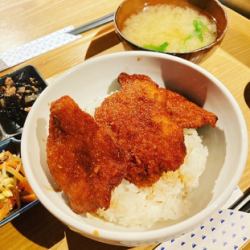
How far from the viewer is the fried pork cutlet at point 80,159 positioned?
1.01 meters

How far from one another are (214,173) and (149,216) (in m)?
0.30

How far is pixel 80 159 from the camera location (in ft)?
3.42

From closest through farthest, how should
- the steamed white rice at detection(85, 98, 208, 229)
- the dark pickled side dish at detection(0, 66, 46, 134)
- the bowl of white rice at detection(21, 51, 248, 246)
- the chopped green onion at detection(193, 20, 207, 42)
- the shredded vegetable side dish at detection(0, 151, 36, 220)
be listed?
the bowl of white rice at detection(21, 51, 248, 246) → the steamed white rice at detection(85, 98, 208, 229) → the shredded vegetable side dish at detection(0, 151, 36, 220) → the dark pickled side dish at detection(0, 66, 46, 134) → the chopped green onion at detection(193, 20, 207, 42)

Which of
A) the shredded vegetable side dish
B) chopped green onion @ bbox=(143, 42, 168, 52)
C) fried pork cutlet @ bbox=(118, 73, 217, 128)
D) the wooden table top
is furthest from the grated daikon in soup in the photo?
the shredded vegetable side dish

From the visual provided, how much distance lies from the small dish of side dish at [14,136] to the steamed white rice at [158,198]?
347 millimetres

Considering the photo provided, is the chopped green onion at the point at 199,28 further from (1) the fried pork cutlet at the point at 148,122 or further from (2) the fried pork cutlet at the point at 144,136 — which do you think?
(2) the fried pork cutlet at the point at 144,136

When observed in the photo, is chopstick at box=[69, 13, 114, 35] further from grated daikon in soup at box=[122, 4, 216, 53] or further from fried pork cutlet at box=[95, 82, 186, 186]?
fried pork cutlet at box=[95, 82, 186, 186]

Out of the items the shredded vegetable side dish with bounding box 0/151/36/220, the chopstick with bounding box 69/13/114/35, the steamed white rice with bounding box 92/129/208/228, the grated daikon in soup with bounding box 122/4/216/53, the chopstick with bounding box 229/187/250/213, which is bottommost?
the chopstick with bounding box 229/187/250/213

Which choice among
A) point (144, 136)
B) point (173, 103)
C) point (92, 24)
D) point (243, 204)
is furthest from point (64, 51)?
point (243, 204)

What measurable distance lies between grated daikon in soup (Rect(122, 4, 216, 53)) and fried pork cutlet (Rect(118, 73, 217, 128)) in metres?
0.42

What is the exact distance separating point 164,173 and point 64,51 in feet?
3.61

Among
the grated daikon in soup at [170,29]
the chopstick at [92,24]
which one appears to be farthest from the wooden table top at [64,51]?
the grated daikon in soup at [170,29]

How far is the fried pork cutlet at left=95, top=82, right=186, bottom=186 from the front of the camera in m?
1.15

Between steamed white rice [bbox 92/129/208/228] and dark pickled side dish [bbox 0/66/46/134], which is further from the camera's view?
dark pickled side dish [bbox 0/66/46/134]
